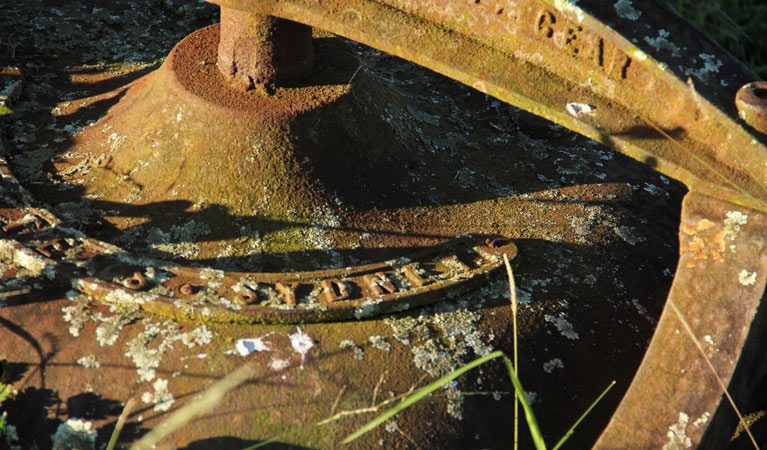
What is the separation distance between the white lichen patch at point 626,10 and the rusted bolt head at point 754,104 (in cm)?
37

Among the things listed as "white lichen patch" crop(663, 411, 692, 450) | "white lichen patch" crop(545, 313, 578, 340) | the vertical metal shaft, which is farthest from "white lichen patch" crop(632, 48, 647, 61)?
the vertical metal shaft

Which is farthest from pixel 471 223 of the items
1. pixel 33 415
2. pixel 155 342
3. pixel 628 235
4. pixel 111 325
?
pixel 33 415

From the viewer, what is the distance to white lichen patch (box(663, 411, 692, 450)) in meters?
1.79

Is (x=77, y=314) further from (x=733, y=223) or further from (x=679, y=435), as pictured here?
(x=733, y=223)

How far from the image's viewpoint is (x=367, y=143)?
2629 mm

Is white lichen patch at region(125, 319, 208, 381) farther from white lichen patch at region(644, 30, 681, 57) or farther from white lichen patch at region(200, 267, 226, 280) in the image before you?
white lichen patch at region(644, 30, 681, 57)

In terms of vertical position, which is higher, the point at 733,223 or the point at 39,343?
the point at 733,223

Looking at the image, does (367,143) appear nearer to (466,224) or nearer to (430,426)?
(466,224)

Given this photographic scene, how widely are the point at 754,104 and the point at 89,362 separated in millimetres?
2053

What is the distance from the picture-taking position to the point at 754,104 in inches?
71.4

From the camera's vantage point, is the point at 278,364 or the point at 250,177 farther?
the point at 250,177

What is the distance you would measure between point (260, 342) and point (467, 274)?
29.0 inches

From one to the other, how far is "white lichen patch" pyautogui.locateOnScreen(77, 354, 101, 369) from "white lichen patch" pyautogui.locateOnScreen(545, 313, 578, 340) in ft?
4.78

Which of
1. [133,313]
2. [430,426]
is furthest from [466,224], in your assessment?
[133,313]
